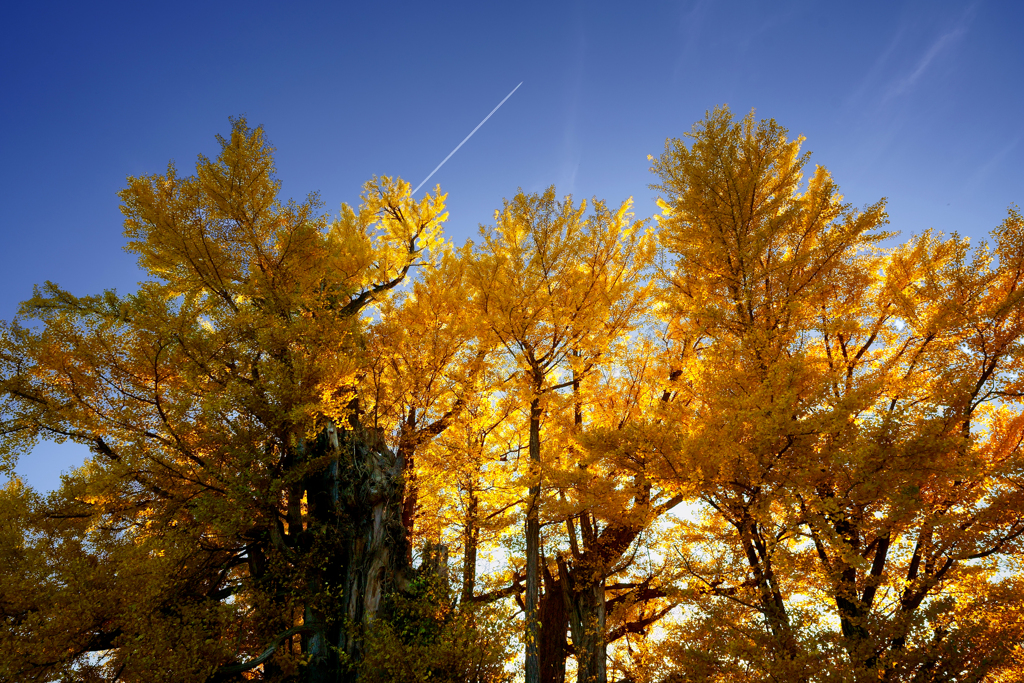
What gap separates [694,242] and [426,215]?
713cm

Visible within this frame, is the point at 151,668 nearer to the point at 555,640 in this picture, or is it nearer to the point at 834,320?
the point at 555,640

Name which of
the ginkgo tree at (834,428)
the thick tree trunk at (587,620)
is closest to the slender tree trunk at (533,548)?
the thick tree trunk at (587,620)

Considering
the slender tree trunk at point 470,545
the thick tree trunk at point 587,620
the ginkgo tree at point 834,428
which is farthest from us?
the thick tree trunk at point 587,620

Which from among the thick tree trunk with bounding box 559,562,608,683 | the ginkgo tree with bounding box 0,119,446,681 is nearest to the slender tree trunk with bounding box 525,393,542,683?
the thick tree trunk with bounding box 559,562,608,683

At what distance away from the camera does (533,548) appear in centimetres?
703

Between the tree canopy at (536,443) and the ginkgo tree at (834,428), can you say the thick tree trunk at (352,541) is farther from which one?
the ginkgo tree at (834,428)

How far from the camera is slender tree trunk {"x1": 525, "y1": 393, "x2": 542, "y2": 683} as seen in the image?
247 inches

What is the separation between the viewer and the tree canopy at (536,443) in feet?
16.6

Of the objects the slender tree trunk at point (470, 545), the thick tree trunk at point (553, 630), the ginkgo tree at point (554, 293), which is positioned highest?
the ginkgo tree at point (554, 293)

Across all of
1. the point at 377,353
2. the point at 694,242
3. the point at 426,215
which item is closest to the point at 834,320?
the point at 694,242

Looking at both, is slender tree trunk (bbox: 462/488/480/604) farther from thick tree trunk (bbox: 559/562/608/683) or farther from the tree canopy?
thick tree trunk (bbox: 559/562/608/683)

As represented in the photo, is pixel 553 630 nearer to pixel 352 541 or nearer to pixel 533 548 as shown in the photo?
pixel 533 548

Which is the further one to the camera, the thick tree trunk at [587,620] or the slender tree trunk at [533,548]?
the thick tree trunk at [587,620]

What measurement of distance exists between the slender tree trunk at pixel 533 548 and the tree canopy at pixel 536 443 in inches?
2.7
